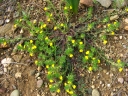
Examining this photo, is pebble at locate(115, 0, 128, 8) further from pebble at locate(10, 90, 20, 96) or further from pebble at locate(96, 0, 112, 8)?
pebble at locate(10, 90, 20, 96)

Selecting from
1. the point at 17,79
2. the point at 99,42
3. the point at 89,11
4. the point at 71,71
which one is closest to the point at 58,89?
the point at 71,71

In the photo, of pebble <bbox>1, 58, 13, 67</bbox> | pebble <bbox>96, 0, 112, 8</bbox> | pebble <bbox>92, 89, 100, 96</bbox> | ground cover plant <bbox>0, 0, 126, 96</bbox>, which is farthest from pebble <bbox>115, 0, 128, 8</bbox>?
pebble <bbox>1, 58, 13, 67</bbox>

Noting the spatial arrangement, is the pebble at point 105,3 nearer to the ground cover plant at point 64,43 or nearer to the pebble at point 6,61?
the ground cover plant at point 64,43

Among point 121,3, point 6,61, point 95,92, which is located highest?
point 121,3

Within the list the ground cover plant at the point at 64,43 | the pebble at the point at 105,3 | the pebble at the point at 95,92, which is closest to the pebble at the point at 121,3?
the pebble at the point at 105,3

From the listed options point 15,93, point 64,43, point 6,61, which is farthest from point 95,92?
point 6,61

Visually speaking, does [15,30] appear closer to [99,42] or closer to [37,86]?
[37,86]

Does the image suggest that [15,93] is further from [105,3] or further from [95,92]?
[105,3]

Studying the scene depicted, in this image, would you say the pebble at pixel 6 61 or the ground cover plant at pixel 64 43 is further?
the pebble at pixel 6 61
